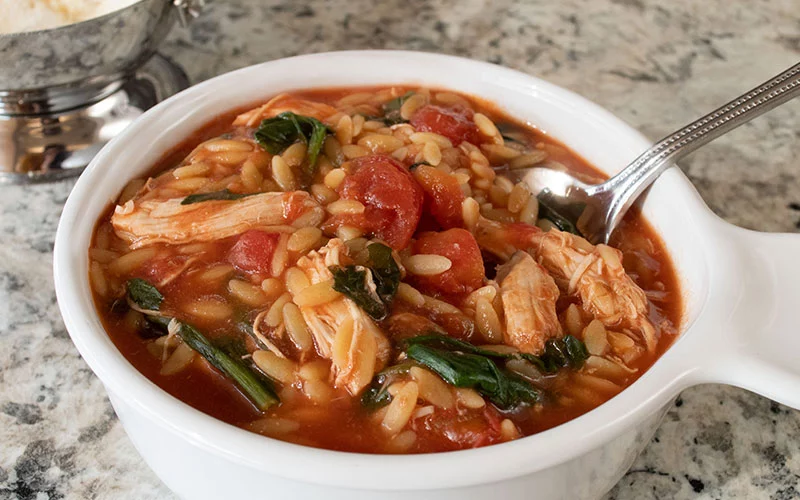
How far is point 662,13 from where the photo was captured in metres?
5.11

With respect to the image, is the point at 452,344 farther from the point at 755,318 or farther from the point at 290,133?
the point at 290,133

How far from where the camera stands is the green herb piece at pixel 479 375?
232 cm

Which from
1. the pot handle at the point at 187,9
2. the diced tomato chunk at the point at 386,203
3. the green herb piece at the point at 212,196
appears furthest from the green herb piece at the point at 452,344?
the pot handle at the point at 187,9

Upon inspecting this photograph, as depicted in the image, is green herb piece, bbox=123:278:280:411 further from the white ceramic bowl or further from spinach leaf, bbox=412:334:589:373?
spinach leaf, bbox=412:334:589:373

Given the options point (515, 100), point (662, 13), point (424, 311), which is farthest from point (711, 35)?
point (424, 311)

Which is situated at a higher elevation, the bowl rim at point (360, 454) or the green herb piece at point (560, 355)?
the bowl rim at point (360, 454)

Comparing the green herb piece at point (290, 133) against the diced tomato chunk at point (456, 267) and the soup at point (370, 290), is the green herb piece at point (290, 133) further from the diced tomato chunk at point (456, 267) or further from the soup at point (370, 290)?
the diced tomato chunk at point (456, 267)

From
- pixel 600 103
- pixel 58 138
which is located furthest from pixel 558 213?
pixel 58 138

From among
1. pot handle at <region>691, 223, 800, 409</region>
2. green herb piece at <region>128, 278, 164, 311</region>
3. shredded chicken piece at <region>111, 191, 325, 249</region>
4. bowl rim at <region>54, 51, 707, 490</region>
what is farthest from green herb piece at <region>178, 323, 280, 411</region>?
pot handle at <region>691, 223, 800, 409</region>

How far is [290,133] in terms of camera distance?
3.09m

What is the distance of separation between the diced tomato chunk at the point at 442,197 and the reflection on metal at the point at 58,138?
5.52ft

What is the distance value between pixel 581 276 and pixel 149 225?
131cm

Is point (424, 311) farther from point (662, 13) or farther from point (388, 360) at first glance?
point (662, 13)

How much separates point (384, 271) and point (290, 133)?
786 mm
